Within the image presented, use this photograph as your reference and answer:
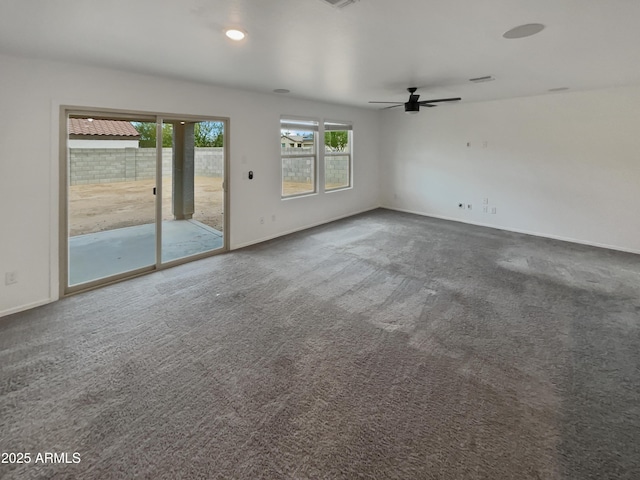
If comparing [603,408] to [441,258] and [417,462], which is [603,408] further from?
[441,258]

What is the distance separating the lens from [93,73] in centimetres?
363

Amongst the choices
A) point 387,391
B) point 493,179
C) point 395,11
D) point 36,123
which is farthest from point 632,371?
point 36,123

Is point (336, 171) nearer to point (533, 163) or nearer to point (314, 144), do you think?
point (314, 144)

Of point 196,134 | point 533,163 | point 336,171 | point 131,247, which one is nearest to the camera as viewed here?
point 131,247

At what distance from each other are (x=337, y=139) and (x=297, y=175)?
1.61 meters

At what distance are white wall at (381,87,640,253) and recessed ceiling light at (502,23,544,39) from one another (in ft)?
12.6

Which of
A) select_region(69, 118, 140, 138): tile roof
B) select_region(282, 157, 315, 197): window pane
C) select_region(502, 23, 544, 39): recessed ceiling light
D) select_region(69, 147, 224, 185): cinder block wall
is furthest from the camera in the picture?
select_region(282, 157, 315, 197): window pane

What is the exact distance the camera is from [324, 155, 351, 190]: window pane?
732cm

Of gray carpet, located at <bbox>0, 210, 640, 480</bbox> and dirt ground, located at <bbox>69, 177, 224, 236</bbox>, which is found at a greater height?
dirt ground, located at <bbox>69, 177, 224, 236</bbox>

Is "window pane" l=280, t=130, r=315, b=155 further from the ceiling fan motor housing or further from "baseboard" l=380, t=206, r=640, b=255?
"baseboard" l=380, t=206, r=640, b=255

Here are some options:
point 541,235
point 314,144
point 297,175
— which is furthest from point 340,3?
→ point 541,235

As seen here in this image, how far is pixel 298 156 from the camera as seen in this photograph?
21.4ft

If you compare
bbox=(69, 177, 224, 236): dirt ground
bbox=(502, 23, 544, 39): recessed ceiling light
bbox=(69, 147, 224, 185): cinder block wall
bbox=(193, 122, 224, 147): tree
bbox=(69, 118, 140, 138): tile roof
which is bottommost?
bbox=(69, 177, 224, 236): dirt ground

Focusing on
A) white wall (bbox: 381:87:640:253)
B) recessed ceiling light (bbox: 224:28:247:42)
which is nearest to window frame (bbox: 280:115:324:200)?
white wall (bbox: 381:87:640:253)
